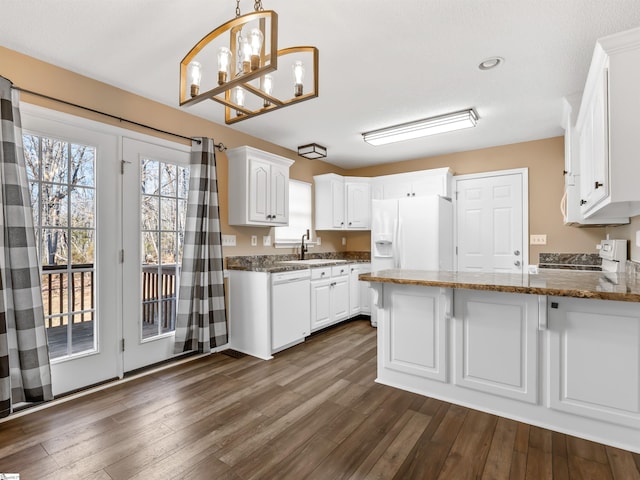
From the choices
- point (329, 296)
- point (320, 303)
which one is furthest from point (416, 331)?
point (329, 296)

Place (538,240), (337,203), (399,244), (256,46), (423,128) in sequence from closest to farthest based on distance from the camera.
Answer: (256,46) < (423,128) < (538,240) < (399,244) < (337,203)

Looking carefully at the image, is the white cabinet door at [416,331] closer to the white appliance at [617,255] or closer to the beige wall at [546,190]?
the white appliance at [617,255]

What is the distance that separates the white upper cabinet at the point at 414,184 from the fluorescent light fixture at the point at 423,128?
932 millimetres

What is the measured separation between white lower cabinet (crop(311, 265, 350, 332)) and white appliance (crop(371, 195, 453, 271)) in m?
0.55

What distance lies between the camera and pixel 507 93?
2838 millimetres

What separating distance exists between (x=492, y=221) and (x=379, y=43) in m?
3.07

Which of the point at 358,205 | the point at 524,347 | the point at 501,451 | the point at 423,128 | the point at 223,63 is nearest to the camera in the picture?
the point at 223,63

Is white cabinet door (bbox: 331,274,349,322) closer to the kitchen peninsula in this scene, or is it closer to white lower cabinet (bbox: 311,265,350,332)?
white lower cabinet (bbox: 311,265,350,332)

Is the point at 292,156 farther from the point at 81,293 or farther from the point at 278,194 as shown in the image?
the point at 81,293

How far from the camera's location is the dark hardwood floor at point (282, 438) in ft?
5.44

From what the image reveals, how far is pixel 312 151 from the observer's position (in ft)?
14.2

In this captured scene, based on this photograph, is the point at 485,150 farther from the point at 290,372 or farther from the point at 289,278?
the point at 290,372

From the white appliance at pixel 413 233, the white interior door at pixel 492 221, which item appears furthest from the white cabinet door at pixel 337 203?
the white interior door at pixel 492 221

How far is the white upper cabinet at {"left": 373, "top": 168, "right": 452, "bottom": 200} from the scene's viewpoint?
14.8 ft
